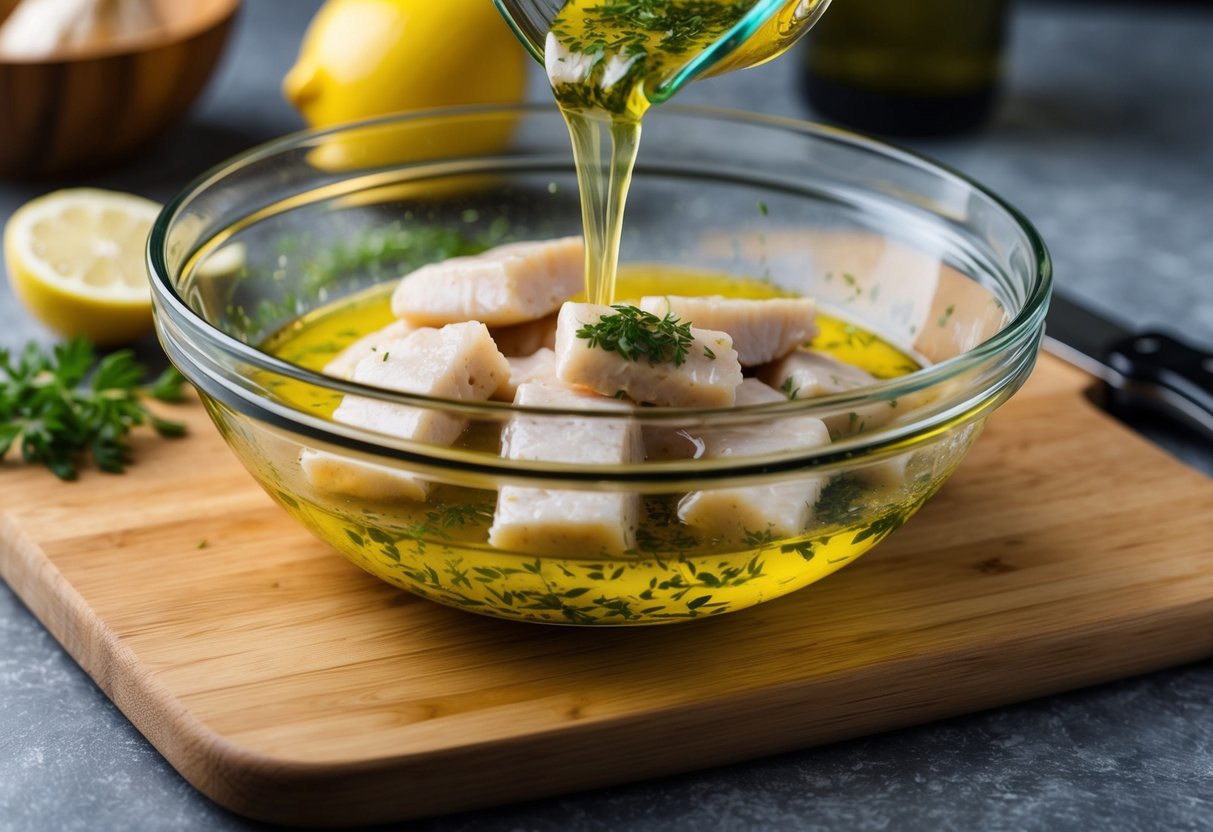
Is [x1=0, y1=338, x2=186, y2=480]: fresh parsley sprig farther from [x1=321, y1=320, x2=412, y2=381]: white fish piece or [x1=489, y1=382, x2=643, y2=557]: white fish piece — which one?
[x1=489, y1=382, x2=643, y2=557]: white fish piece

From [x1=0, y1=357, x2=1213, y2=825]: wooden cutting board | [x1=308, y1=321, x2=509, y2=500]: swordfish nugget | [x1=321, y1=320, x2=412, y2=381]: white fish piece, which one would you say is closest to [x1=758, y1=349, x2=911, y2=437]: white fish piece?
[x1=0, y1=357, x2=1213, y2=825]: wooden cutting board

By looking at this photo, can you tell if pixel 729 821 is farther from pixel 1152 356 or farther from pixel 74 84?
pixel 74 84

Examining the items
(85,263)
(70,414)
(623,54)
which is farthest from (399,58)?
(623,54)

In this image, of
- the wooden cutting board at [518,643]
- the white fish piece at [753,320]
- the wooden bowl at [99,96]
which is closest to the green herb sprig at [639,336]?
the white fish piece at [753,320]

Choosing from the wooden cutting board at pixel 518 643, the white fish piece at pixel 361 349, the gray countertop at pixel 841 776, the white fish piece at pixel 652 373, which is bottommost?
the gray countertop at pixel 841 776

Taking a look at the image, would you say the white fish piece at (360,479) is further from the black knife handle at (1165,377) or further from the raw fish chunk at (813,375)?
the black knife handle at (1165,377)

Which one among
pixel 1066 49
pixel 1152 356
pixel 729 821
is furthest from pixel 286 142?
pixel 1066 49
